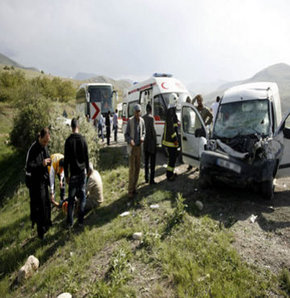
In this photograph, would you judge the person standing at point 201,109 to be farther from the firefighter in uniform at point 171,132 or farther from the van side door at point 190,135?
the firefighter in uniform at point 171,132

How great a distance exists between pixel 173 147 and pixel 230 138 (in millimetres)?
1306

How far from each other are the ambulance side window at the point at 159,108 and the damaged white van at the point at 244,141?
2.22 m

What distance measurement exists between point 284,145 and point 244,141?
3.01ft

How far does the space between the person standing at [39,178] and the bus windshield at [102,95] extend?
40.2 feet

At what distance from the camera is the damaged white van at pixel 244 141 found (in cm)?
408

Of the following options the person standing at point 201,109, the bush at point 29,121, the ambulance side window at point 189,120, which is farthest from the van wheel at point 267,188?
the bush at point 29,121

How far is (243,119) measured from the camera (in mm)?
5027

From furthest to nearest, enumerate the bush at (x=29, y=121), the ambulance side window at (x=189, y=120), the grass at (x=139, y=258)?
the bush at (x=29, y=121), the ambulance side window at (x=189, y=120), the grass at (x=139, y=258)

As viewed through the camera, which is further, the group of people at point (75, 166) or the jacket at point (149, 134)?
the jacket at point (149, 134)

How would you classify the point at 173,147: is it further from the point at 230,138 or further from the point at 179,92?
the point at 179,92

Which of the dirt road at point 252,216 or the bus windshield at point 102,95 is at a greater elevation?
the bus windshield at point 102,95

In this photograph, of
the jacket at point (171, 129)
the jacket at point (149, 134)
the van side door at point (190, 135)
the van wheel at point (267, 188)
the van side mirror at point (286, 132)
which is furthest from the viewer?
the van side door at point (190, 135)

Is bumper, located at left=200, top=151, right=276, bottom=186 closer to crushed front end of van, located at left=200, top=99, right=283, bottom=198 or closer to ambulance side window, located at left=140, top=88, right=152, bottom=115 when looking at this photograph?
crushed front end of van, located at left=200, top=99, right=283, bottom=198

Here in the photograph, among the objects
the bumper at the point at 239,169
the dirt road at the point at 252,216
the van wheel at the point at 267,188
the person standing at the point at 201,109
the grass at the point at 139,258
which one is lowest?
the grass at the point at 139,258
